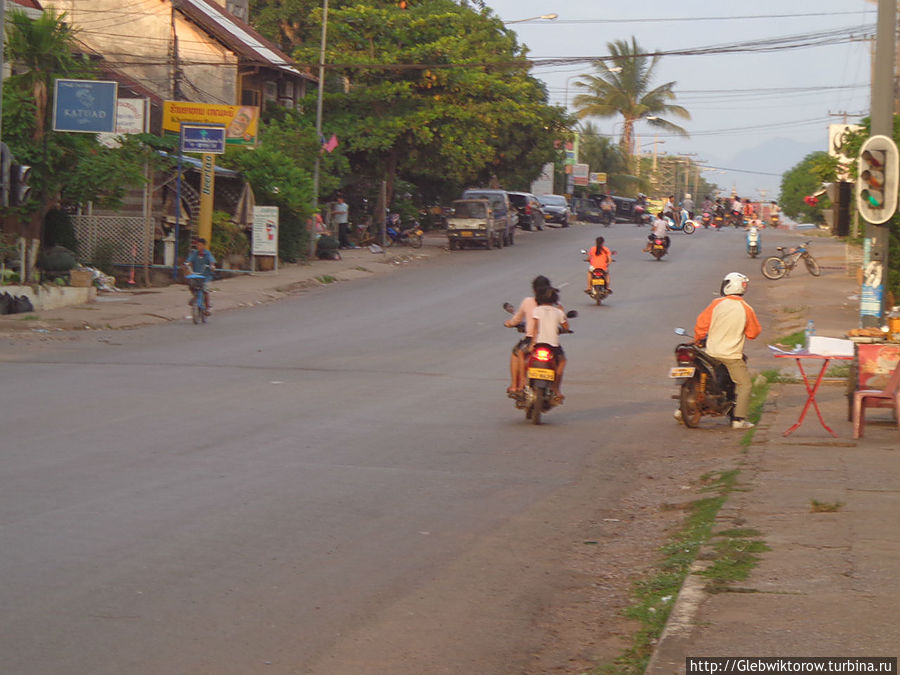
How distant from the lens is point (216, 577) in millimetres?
6500

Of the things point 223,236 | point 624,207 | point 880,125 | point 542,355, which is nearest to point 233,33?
point 223,236

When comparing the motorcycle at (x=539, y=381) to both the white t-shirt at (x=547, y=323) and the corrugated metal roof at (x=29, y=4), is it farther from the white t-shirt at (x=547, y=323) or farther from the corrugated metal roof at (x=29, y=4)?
the corrugated metal roof at (x=29, y=4)

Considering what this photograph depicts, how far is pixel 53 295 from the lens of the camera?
81.7 feet

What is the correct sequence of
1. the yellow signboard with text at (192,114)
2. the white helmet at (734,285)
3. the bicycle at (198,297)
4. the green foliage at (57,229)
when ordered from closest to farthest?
the white helmet at (734,285) → the bicycle at (198,297) → the green foliage at (57,229) → the yellow signboard with text at (192,114)

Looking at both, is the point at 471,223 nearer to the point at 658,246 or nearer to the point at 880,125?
the point at 658,246

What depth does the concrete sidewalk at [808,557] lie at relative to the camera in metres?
5.20

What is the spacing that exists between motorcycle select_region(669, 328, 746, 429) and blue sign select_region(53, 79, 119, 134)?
55.9 feet

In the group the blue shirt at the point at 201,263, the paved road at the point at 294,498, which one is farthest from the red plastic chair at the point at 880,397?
the blue shirt at the point at 201,263

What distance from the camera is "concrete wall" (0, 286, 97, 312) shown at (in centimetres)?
2414

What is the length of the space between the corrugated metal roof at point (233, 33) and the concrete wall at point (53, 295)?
1879cm

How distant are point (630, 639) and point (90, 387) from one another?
1030 cm

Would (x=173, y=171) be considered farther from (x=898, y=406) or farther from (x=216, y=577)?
(x=216, y=577)

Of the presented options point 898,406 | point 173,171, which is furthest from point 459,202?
point 898,406

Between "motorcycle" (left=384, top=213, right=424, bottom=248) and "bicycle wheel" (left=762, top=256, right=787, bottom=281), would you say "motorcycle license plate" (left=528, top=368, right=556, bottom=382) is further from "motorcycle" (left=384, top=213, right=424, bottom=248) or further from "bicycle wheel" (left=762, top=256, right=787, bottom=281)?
"motorcycle" (left=384, top=213, right=424, bottom=248)
